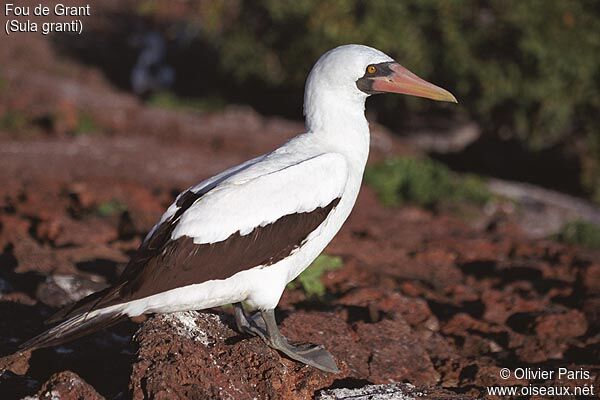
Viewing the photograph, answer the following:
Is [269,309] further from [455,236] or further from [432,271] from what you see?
[455,236]

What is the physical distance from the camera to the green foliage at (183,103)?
1433 centimetres

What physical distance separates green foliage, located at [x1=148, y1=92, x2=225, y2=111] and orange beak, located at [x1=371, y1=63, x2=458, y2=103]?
9.30 metres

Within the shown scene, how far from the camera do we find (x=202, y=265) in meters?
4.52

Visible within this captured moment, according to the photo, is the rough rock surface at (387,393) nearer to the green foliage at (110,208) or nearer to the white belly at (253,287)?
the white belly at (253,287)

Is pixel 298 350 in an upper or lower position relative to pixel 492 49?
lower

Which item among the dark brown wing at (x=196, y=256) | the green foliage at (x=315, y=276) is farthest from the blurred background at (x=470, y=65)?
the dark brown wing at (x=196, y=256)

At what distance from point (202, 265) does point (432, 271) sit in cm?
374

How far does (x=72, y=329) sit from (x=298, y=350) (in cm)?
124

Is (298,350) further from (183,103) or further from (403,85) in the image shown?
(183,103)

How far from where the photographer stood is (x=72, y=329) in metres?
4.38

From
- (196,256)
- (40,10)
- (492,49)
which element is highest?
(40,10)

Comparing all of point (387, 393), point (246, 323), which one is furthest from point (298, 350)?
point (387, 393)

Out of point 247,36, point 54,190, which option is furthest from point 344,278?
point 247,36

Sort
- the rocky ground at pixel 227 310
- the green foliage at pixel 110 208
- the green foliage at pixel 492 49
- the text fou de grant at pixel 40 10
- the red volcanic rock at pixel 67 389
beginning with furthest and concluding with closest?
1. the text fou de grant at pixel 40 10
2. the green foliage at pixel 492 49
3. the green foliage at pixel 110 208
4. the rocky ground at pixel 227 310
5. the red volcanic rock at pixel 67 389
